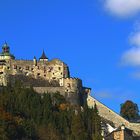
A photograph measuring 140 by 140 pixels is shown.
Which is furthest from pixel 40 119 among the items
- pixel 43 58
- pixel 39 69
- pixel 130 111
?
pixel 43 58

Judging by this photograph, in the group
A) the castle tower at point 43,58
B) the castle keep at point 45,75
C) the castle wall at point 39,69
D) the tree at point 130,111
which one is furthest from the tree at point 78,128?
the castle tower at point 43,58

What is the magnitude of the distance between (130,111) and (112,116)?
385 inches

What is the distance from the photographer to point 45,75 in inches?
5413

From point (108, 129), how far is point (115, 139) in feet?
26.9

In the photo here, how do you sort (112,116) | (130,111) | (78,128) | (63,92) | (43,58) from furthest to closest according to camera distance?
1. (43,58)
2. (130,111)
3. (63,92)
4. (112,116)
5. (78,128)

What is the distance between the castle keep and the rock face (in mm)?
2709

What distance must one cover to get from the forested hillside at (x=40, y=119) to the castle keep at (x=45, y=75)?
892 cm

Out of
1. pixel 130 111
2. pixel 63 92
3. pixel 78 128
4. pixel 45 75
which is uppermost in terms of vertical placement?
pixel 45 75

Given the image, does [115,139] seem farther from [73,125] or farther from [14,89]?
[14,89]

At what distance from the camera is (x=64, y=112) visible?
117438mm

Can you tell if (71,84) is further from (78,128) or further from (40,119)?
(78,128)

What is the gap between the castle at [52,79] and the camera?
130750 millimetres

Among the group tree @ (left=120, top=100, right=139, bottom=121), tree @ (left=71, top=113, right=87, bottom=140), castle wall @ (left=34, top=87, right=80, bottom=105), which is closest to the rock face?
castle wall @ (left=34, top=87, right=80, bottom=105)

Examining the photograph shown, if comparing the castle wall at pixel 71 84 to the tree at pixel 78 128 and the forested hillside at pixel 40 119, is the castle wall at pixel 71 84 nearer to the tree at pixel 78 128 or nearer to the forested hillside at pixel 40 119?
the forested hillside at pixel 40 119
